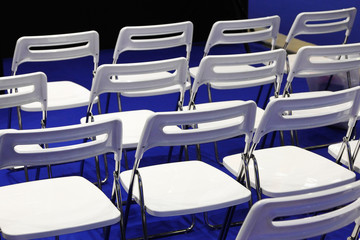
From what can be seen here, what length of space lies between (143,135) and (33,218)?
24.9 inches

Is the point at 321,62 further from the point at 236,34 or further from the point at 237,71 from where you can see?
the point at 236,34

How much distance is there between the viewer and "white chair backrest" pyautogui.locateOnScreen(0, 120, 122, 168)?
2705 mm

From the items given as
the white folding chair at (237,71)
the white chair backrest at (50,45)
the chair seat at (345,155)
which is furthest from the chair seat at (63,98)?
the chair seat at (345,155)

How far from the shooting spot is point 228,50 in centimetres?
846

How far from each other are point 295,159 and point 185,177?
0.67 m

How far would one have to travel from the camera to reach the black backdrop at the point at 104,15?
309 inches

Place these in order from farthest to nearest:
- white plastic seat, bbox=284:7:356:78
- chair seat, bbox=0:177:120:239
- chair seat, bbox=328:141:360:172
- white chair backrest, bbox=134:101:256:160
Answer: white plastic seat, bbox=284:7:356:78
chair seat, bbox=328:141:360:172
white chair backrest, bbox=134:101:256:160
chair seat, bbox=0:177:120:239

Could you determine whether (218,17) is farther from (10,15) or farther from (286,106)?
(286,106)

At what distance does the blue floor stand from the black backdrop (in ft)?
1.06

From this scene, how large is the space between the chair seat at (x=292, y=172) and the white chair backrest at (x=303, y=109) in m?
0.26

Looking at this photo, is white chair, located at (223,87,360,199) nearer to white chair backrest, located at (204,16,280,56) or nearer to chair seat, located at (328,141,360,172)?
chair seat, located at (328,141,360,172)

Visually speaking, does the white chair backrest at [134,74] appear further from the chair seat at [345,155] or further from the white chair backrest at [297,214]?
the white chair backrest at [297,214]

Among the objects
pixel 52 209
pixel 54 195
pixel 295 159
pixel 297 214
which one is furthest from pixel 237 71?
pixel 297 214

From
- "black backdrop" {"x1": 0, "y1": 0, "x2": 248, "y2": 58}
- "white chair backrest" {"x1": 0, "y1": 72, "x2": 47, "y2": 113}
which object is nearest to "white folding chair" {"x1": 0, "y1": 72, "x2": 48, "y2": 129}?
"white chair backrest" {"x1": 0, "y1": 72, "x2": 47, "y2": 113}
